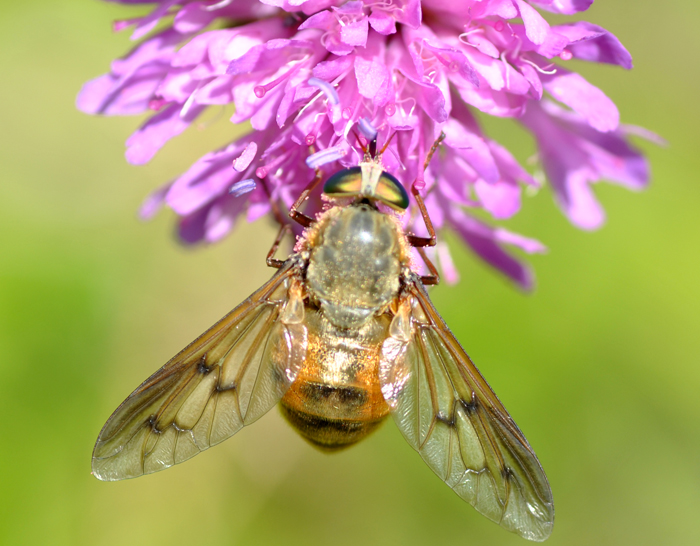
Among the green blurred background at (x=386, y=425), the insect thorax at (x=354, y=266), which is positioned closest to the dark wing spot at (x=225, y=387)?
Answer: the insect thorax at (x=354, y=266)

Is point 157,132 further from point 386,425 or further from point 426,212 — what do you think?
point 386,425

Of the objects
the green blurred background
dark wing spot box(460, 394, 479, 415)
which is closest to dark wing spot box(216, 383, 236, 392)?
dark wing spot box(460, 394, 479, 415)

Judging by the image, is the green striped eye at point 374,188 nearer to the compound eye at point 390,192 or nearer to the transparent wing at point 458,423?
the compound eye at point 390,192

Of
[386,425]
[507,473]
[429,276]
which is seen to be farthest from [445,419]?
[386,425]

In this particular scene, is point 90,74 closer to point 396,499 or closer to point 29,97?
point 29,97

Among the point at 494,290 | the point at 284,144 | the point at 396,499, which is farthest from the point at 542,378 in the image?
the point at 284,144

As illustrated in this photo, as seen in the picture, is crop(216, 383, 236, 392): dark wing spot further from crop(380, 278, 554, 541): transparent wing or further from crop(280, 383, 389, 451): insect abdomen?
crop(380, 278, 554, 541): transparent wing
